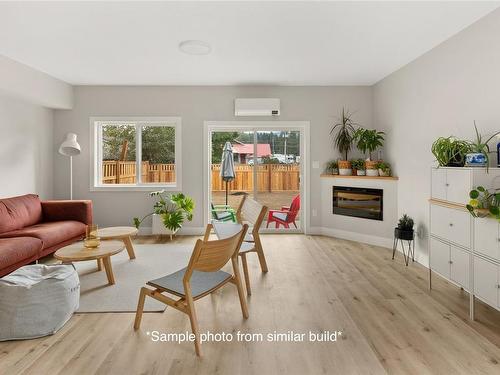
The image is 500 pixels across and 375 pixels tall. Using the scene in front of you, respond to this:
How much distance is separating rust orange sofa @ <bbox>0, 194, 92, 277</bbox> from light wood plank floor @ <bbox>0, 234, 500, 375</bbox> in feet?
3.61

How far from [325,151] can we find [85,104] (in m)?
4.19

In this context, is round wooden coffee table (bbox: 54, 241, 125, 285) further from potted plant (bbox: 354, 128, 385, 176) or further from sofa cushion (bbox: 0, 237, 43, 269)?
potted plant (bbox: 354, 128, 385, 176)

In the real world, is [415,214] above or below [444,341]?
above

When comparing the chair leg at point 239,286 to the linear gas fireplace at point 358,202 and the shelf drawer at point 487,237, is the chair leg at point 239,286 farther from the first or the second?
the linear gas fireplace at point 358,202

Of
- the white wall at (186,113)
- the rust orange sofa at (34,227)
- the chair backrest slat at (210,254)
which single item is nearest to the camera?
the chair backrest slat at (210,254)

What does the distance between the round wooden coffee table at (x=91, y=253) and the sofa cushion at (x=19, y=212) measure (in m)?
1.18

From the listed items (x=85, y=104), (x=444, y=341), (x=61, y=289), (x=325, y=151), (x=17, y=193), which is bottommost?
(x=444, y=341)

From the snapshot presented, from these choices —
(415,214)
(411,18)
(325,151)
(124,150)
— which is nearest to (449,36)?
(411,18)

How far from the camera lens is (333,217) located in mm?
5352

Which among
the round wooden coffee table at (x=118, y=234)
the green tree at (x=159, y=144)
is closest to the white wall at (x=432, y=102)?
the green tree at (x=159, y=144)

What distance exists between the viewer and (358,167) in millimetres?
4977

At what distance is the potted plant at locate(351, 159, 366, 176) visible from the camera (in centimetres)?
492

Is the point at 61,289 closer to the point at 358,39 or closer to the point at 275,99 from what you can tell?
the point at 358,39

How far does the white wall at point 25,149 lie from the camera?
440 centimetres
